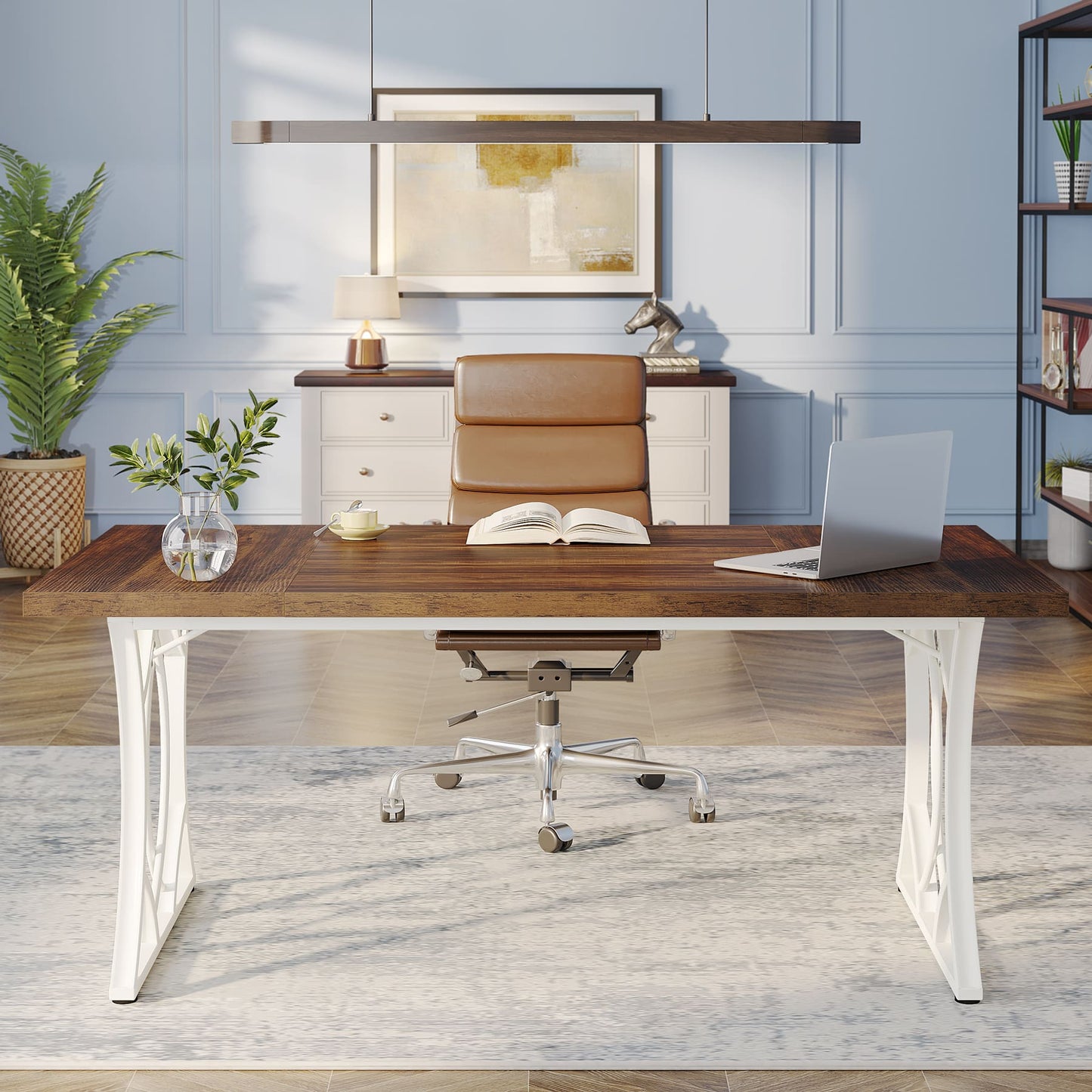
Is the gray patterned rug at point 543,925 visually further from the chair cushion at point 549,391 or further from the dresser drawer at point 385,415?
the dresser drawer at point 385,415

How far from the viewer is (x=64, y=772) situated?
141 inches

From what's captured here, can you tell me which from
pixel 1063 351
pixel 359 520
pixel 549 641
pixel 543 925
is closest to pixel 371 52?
pixel 359 520

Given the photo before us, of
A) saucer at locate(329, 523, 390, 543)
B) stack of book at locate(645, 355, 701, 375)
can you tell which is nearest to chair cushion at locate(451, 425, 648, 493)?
saucer at locate(329, 523, 390, 543)

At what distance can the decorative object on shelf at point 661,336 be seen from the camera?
5812 millimetres

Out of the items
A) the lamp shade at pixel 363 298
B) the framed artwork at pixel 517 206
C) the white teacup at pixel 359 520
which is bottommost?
the white teacup at pixel 359 520

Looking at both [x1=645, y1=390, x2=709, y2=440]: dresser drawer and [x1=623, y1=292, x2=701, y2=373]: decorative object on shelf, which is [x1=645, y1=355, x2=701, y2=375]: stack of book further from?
[x1=645, y1=390, x2=709, y2=440]: dresser drawer

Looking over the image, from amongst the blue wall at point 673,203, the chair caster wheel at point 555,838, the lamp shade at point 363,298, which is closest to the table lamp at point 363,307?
the lamp shade at point 363,298

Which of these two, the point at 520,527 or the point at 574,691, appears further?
the point at 574,691

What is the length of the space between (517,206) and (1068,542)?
2.69 m

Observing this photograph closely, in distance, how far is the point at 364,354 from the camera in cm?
589

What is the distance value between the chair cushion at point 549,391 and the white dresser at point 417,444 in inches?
73.1

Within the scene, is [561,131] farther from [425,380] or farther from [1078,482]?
[1078,482]

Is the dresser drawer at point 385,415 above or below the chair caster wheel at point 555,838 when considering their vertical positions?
above

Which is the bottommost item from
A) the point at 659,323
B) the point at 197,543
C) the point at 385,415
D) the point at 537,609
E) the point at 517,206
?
the point at 537,609
